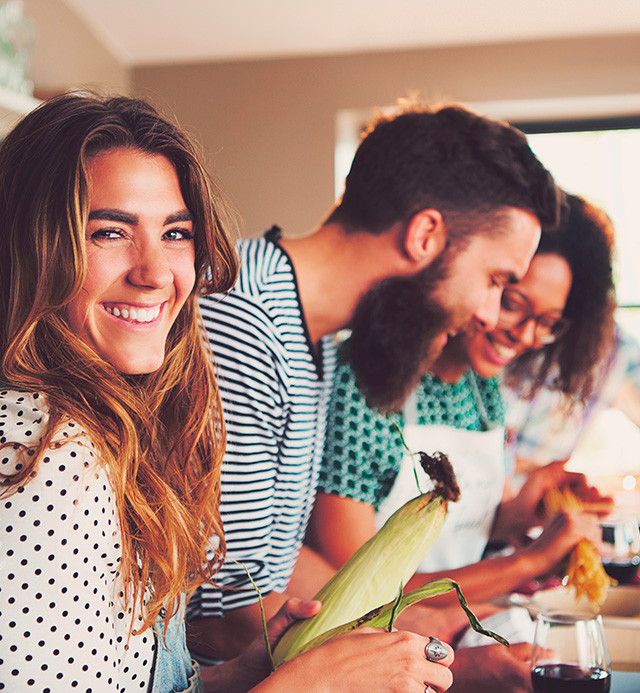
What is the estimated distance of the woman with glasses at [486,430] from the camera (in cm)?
124

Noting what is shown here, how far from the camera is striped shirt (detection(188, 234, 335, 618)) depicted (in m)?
1.07

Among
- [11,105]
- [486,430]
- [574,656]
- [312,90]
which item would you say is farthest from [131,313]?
[312,90]

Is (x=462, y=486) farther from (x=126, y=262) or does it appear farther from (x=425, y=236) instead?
(x=126, y=262)

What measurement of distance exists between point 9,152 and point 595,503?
125 cm

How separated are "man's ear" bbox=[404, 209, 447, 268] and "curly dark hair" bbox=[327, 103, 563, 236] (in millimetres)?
16

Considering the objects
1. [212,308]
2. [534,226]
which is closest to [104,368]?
[212,308]

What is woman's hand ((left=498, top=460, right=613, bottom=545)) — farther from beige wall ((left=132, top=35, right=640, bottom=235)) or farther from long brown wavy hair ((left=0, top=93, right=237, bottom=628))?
beige wall ((left=132, top=35, right=640, bottom=235))

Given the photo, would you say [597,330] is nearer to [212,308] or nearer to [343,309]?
[343,309]

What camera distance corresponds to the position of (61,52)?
2.84 m

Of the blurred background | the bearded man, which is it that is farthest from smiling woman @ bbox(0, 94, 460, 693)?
the blurred background

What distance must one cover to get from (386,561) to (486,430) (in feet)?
2.81

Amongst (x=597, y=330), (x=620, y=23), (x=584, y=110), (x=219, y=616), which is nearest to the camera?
(x=219, y=616)

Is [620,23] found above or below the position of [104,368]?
above

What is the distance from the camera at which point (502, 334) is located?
1.57 metres
